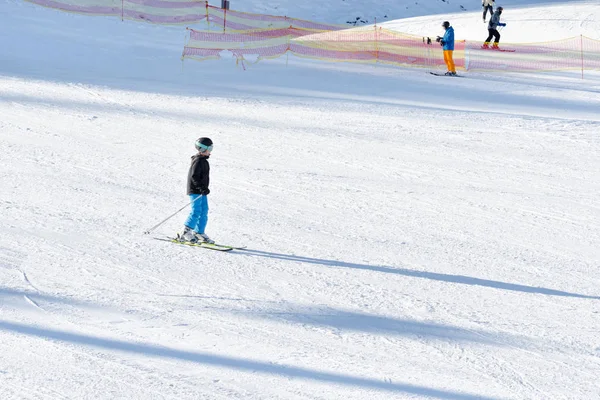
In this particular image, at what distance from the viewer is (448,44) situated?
20.1m

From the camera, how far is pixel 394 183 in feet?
37.3

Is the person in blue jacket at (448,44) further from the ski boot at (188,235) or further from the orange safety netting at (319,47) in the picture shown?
the ski boot at (188,235)

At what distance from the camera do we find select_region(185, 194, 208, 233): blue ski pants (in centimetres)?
838

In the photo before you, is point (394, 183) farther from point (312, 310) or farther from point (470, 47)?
point (470, 47)

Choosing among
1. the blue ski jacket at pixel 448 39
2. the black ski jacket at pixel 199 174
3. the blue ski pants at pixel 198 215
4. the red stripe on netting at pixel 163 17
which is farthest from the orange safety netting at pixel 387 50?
the black ski jacket at pixel 199 174

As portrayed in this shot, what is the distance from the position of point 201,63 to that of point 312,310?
14465 millimetres

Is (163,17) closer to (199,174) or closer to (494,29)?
(494,29)

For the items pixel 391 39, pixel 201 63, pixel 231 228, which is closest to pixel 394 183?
pixel 231 228

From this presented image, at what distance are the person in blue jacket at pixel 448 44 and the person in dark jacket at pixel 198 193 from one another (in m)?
12.6

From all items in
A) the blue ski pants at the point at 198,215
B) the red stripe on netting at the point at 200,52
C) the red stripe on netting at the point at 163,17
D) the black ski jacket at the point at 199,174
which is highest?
the red stripe on netting at the point at 163,17

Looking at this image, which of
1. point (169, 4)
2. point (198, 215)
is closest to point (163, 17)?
point (169, 4)

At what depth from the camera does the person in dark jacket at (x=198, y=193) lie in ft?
26.7

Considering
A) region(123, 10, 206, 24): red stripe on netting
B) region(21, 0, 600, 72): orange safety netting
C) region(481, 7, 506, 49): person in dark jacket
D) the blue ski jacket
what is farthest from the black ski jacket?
region(123, 10, 206, 24): red stripe on netting

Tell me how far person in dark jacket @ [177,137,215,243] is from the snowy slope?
8.2 inches
